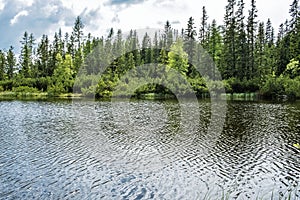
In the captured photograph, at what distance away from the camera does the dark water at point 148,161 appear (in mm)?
10438

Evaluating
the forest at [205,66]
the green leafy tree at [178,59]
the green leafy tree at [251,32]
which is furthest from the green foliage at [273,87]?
the green leafy tree at [178,59]

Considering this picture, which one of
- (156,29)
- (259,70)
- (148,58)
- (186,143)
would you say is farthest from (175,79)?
(156,29)

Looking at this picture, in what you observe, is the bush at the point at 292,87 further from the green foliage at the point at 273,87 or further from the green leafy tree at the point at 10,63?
the green leafy tree at the point at 10,63

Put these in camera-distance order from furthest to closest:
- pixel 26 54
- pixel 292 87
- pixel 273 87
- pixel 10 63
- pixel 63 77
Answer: pixel 10 63
pixel 26 54
pixel 63 77
pixel 273 87
pixel 292 87

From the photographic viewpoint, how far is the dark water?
34.2 feet

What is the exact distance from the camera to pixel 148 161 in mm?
13977

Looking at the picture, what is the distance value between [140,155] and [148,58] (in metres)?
65.3

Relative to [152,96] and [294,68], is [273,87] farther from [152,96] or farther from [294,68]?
[152,96]

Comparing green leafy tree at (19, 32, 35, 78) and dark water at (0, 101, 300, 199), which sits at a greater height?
green leafy tree at (19, 32, 35, 78)

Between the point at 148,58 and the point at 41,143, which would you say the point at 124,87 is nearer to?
the point at 148,58

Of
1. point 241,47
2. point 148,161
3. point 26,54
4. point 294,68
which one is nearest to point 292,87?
point 294,68

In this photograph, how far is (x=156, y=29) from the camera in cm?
11044

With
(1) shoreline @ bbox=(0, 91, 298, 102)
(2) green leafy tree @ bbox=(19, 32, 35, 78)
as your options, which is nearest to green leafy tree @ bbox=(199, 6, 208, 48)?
(1) shoreline @ bbox=(0, 91, 298, 102)

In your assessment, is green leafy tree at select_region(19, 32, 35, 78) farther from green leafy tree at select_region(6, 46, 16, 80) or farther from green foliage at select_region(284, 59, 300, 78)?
green foliage at select_region(284, 59, 300, 78)
